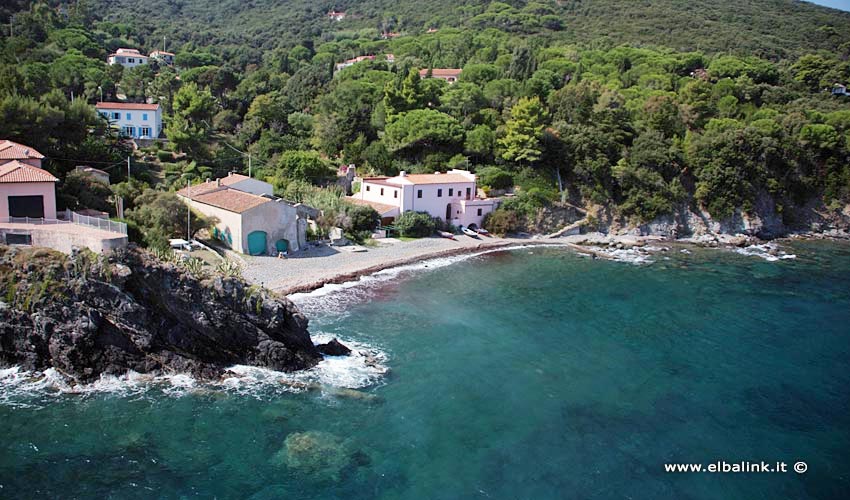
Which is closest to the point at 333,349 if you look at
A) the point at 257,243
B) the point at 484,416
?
the point at 484,416

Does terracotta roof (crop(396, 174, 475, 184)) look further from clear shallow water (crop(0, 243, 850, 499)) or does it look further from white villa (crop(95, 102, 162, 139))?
white villa (crop(95, 102, 162, 139))

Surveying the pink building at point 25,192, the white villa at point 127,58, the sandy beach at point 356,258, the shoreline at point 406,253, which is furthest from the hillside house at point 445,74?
the pink building at point 25,192

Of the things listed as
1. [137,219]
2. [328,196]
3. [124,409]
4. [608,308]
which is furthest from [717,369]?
[137,219]

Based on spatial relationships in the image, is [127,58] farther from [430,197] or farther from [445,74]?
[430,197]

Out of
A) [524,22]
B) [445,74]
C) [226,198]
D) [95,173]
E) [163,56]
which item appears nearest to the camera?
[226,198]

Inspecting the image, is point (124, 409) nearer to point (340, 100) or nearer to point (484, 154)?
point (484, 154)

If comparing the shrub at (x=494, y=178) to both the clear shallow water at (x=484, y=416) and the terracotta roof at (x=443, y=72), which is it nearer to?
the clear shallow water at (x=484, y=416)
